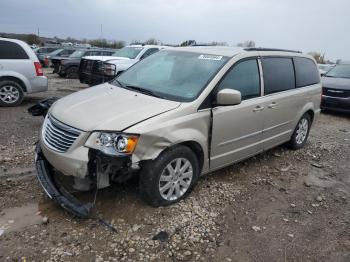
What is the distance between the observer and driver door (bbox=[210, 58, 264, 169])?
4.21 metres

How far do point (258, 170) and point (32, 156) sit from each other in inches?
130

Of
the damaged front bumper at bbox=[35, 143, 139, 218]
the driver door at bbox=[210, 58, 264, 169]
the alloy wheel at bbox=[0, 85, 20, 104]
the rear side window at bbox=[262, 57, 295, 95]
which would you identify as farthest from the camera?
the alloy wheel at bbox=[0, 85, 20, 104]

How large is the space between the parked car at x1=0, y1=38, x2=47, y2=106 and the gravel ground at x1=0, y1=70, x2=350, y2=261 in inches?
146

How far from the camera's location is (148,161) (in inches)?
139

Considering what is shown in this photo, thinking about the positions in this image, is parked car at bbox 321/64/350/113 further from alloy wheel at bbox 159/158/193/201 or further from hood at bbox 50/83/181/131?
hood at bbox 50/83/181/131

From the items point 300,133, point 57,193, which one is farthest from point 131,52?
point 57,193

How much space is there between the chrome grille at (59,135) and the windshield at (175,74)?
1.10 meters

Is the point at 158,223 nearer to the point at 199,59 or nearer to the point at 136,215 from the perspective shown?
the point at 136,215

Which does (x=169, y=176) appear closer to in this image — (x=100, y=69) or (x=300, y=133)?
(x=300, y=133)

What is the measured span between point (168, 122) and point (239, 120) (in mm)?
1205

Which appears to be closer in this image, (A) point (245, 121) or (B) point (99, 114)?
(B) point (99, 114)

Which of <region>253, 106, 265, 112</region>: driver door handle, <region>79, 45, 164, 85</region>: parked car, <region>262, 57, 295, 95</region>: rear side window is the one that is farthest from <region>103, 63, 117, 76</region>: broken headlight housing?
<region>253, 106, 265, 112</region>: driver door handle

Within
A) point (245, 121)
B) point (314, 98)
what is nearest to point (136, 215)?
point (245, 121)

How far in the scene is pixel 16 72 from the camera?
853 centimetres
